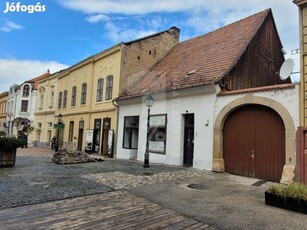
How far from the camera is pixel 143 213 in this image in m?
4.97

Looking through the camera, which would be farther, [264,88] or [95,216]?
[264,88]

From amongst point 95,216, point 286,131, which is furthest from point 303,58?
point 95,216

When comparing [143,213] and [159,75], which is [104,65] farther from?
[143,213]

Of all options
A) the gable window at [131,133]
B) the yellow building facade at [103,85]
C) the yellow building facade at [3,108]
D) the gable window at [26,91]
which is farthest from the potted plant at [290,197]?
the yellow building facade at [3,108]

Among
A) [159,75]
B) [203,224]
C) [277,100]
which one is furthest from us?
[159,75]

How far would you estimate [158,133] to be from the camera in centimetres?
1367

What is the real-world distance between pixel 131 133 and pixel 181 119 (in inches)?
183

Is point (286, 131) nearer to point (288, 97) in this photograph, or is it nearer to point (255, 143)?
point (288, 97)

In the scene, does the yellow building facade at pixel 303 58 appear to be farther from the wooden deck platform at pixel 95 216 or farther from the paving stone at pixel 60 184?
the wooden deck platform at pixel 95 216

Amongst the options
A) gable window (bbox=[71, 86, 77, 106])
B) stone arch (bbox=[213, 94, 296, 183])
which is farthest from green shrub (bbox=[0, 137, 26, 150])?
gable window (bbox=[71, 86, 77, 106])

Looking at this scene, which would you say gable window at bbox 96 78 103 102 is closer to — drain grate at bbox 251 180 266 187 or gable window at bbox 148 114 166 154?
gable window at bbox 148 114 166 154

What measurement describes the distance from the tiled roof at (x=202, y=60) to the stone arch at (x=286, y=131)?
56.0 inches

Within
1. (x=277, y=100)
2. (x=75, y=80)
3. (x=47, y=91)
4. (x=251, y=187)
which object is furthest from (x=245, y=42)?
(x=47, y=91)

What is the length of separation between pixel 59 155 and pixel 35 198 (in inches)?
304
